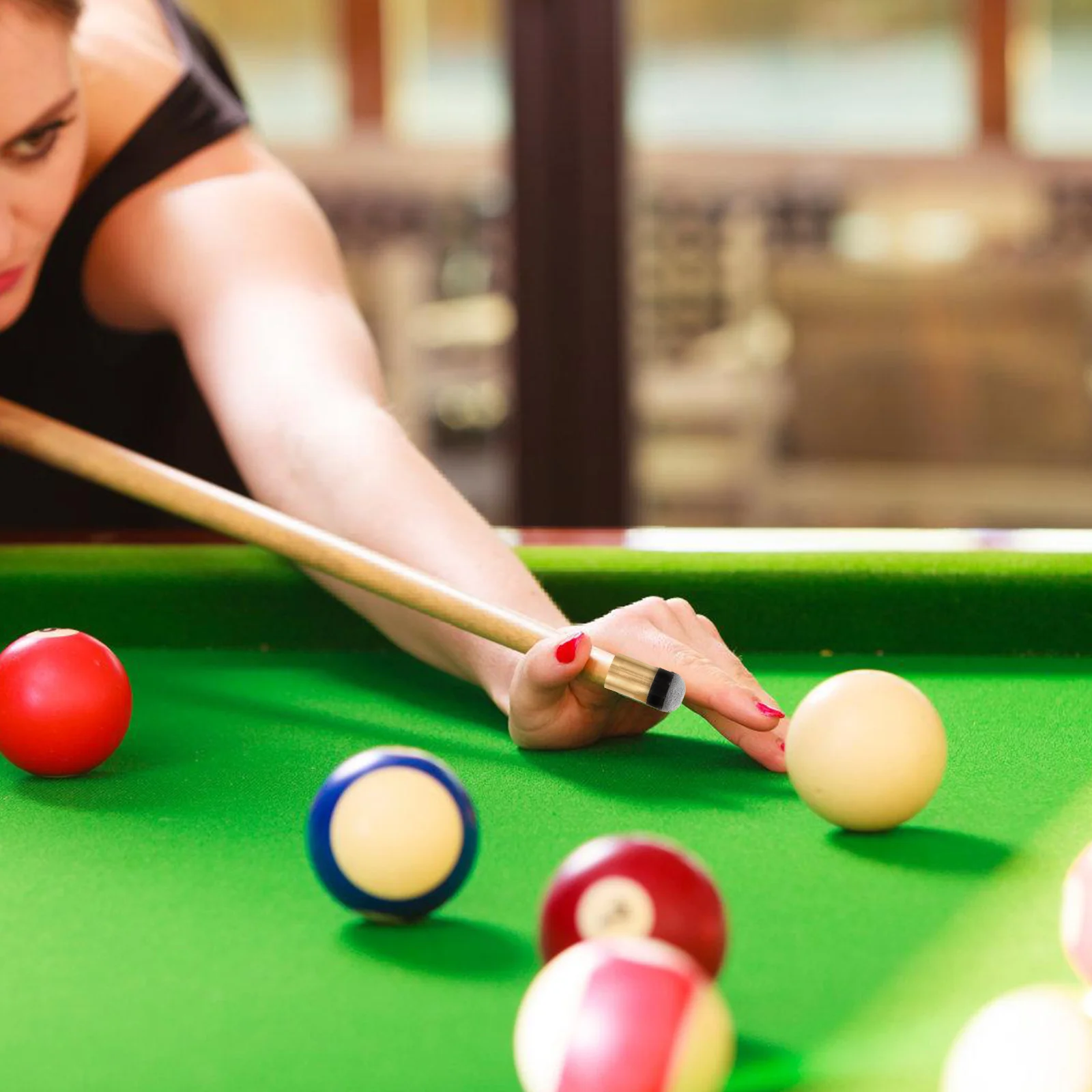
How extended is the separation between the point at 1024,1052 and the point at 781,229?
5874 mm

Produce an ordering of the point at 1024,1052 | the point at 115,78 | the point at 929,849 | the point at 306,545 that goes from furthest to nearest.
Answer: the point at 115,78
the point at 306,545
the point at 929,849
the point at 1024,1052

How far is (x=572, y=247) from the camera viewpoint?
4.37m

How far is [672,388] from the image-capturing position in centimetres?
604

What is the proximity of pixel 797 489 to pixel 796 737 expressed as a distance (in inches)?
179

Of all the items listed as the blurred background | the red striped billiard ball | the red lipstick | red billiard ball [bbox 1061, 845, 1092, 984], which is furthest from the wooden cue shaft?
the blurred background

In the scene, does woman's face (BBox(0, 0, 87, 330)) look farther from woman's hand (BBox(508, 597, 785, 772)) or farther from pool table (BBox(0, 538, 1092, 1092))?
woman's hand (BBox(508, 597, 785, 772))

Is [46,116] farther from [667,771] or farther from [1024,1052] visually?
[1024,1052]

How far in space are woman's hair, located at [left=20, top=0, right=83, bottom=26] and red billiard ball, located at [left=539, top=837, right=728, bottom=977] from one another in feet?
3.92

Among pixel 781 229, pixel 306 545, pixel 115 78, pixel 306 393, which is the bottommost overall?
pixel 306 545

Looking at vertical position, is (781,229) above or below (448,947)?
above

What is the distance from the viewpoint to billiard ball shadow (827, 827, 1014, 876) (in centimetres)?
102

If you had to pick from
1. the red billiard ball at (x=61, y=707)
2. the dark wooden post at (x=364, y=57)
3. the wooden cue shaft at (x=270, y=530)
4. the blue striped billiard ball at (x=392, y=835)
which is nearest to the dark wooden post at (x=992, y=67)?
the dark wooden post at (x=364, y=57)

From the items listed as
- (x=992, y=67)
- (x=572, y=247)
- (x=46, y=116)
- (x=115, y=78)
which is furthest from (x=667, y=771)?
(x=992, y=67)

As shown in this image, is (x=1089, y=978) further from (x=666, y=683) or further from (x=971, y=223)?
(x=971, y=223)
